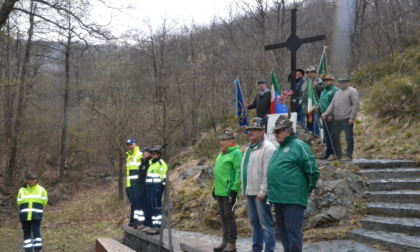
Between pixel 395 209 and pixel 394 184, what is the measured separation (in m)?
1.01

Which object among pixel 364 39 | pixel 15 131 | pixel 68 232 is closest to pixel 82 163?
pixel 15 131

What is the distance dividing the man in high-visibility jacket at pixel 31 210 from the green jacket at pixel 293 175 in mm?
6841

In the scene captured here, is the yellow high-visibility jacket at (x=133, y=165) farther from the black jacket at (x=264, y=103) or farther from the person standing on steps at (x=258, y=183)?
the person standing on steps at (x=258, y=183)

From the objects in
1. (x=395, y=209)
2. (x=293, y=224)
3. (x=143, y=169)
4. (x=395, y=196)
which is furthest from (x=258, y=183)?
(x=143, y=169)

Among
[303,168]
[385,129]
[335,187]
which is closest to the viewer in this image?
[303,168]

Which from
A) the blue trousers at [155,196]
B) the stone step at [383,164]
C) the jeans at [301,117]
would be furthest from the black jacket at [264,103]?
the blue trousers at [155,196]

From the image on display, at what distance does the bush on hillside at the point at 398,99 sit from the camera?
10.8 m

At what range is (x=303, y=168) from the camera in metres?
4.45

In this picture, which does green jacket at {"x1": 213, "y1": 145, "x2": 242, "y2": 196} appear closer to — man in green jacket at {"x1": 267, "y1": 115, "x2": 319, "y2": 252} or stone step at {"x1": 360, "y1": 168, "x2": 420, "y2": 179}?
man in green jacket at {"x1": 267, "y1": 115, "x2": 319, "y2": 252}

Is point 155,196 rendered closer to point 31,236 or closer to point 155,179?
point 155,179

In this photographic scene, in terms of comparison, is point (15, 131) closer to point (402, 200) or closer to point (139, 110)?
point (139, 110)

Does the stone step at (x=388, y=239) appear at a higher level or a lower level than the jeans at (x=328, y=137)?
lower

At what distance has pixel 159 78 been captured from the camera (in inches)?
923

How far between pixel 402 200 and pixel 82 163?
25.8m
